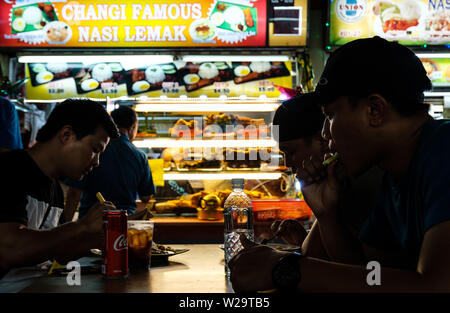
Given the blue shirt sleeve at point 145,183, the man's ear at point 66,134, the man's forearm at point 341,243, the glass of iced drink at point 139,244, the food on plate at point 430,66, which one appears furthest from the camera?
the food on plate at point 430,66

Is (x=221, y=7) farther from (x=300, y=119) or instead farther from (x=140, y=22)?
(x=300, y=119)

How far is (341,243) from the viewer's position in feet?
5.98

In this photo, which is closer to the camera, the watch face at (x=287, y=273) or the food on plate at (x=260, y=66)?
the watch face at (x=287, y=273)

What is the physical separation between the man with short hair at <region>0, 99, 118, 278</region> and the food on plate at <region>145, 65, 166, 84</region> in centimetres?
281

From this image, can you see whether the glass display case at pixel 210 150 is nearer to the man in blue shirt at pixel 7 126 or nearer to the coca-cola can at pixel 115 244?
the man in blue shirt at pixel 7 126

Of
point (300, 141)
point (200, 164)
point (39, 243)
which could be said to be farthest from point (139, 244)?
point (200, 164)

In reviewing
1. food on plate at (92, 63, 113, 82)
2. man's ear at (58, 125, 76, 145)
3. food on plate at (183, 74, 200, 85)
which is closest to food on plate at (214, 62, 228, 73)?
food on plate at (183, 74, 200, 85)

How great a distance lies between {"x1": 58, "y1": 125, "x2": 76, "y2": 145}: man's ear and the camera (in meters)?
2.33

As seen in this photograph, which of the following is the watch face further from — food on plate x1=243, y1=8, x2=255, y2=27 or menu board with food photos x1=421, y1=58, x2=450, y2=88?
menu board with food photos x1=421, y1=58, x2=450, y2=88

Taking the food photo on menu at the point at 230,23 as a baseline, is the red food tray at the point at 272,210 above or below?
below

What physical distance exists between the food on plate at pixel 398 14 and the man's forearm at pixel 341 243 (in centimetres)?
404

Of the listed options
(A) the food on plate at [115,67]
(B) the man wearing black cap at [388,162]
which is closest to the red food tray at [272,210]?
(B) the man wearing black cap at [388,162]

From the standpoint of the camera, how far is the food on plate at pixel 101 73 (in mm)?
5297

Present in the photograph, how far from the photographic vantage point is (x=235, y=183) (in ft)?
7.45
